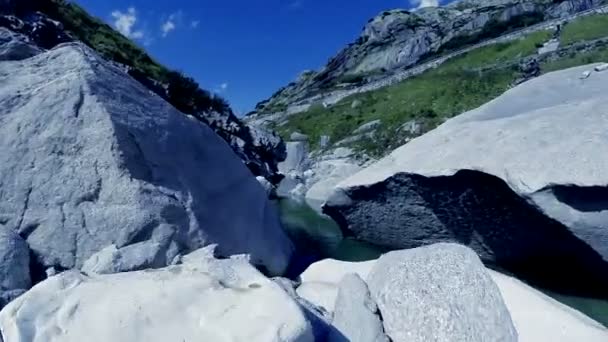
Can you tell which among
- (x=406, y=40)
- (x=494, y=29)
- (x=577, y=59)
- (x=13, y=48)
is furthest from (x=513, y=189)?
(x=406, y=40)

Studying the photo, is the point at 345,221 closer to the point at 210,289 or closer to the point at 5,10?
the point at 210,289

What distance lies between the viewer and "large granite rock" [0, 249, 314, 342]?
4.81 metres

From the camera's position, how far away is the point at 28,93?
27.6 feet

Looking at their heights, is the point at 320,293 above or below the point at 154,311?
below

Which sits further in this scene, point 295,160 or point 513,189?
point 295,160

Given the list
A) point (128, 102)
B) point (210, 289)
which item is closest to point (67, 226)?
point (128, 102)

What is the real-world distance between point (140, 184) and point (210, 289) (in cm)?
286

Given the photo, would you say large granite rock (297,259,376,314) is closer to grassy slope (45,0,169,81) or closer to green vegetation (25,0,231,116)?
green vegetation (25,0,231,116)

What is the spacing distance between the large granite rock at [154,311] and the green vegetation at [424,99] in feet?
111

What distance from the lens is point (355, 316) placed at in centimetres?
651

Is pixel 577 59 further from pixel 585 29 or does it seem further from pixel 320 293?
pixel 320 293

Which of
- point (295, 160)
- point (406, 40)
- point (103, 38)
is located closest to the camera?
point (103, 38)

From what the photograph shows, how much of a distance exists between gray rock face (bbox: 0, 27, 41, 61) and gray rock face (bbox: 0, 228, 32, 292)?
12.9 ft

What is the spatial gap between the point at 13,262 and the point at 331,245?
9584mm
